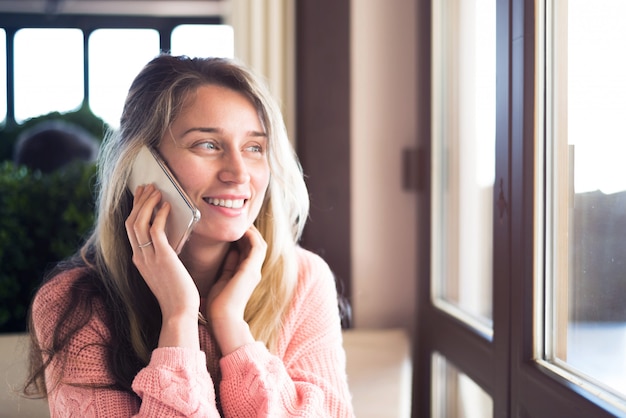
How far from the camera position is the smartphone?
4.55 feet

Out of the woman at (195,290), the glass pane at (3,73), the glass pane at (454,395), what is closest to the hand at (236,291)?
the woman at (195,290)

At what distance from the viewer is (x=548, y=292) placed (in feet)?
4.29

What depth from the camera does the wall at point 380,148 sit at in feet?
7.39

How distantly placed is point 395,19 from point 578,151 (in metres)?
1.18

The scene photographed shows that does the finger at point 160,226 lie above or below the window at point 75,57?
below

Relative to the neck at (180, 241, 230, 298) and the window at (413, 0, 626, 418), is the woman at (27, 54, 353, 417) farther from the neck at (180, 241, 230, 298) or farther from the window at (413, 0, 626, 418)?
the window at (413, 0, 626, 418)

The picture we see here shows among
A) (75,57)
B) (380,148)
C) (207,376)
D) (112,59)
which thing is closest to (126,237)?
(207,376)

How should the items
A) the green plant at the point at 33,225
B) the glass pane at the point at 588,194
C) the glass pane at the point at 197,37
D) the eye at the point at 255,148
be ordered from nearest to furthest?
the glass pane at the point at 588,194
the eye at the point at 255,148
the green plant at the point at 33,225
the glass pane at the point at 197,37

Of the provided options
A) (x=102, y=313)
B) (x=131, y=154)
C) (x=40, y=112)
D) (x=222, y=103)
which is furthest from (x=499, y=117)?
(x=40, y=112)

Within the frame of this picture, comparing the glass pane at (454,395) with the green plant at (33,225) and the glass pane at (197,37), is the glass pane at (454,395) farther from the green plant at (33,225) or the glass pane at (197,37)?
the glass pane at (197,37)

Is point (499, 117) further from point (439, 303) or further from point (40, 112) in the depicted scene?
point (40, 112)

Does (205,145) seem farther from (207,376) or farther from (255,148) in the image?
(207,376)

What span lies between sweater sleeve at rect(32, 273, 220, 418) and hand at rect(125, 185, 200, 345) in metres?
0.08

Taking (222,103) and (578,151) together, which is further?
(222,103)
